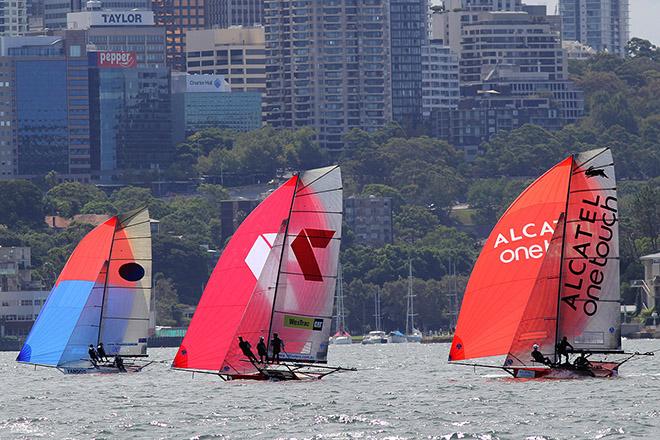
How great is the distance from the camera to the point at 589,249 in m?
56.4

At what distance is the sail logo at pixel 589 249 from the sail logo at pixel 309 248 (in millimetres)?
5907

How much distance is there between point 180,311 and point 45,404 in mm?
105532

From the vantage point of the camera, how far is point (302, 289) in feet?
190

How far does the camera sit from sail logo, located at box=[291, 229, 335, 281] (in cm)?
5781

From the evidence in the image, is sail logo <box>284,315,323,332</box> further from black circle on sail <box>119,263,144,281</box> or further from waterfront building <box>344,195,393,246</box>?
waterfront building <box>344,195,393,246</box>

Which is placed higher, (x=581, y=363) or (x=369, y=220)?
(x=581, y=363)

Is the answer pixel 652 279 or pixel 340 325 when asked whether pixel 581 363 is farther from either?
pixel 340 325

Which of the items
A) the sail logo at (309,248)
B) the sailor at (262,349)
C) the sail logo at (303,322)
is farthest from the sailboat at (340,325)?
the sailor at (262,349)

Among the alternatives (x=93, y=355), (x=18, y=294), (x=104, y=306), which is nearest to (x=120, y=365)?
(x=93, y=355)

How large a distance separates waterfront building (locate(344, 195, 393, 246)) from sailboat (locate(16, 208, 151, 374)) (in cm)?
12589

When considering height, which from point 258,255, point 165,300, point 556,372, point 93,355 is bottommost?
point 165,300

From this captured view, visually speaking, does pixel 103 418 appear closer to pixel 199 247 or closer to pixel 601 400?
pixel 601 400

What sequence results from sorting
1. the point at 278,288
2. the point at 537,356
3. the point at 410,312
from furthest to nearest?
the point at 410,312
the point at 278,288
the point at 537,356

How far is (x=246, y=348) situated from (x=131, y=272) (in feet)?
40.8
